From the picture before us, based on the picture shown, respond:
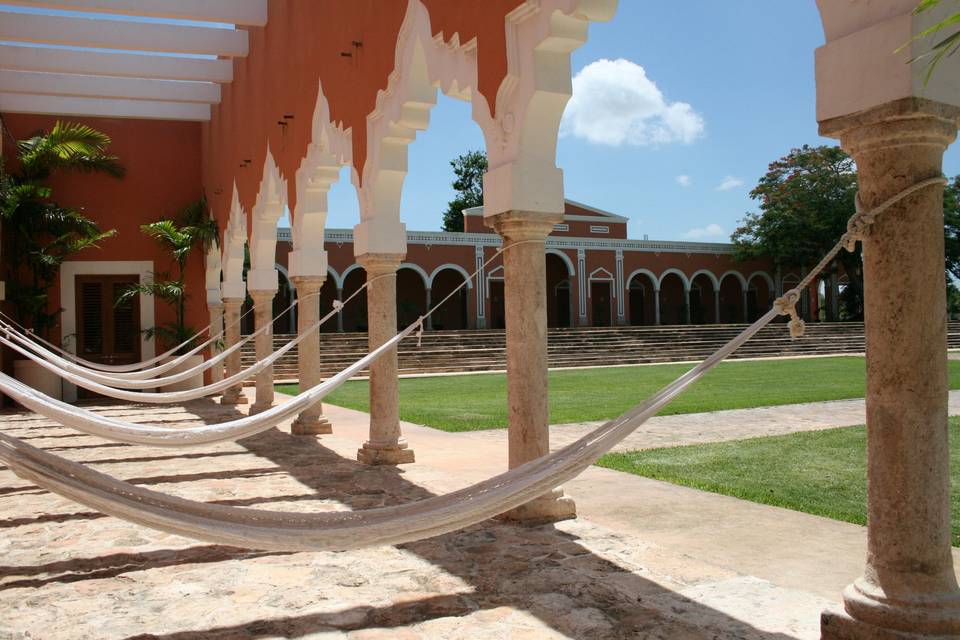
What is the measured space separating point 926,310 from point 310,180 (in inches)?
274

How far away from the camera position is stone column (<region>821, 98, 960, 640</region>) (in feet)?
8.10

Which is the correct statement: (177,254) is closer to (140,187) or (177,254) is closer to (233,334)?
(140,187)

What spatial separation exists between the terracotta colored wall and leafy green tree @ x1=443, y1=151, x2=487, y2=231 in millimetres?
28718

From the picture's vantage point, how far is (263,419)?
462 centimetres

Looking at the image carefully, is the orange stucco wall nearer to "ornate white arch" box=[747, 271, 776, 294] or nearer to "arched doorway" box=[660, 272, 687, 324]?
"arched doorway" box=[660, 272, 687, 324]

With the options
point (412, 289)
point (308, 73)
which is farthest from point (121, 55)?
point (412, 289)

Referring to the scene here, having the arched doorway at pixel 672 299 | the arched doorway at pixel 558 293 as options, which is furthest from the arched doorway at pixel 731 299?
the arched doorway at pixel 558 293

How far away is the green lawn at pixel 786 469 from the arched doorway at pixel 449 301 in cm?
2194

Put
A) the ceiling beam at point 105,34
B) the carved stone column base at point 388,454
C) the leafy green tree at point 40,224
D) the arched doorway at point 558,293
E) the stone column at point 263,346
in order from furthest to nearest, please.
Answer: the arched doorway at point 558,293 < the leafy green tree at point 40,224 < the ceiling beam at point 105,34 < the stone column at point 263,346 < the carved stone column base at point 388,454

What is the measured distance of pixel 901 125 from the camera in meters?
2.50

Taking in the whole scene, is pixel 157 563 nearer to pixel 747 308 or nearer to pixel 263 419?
pixel 263 419

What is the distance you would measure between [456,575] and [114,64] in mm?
10897

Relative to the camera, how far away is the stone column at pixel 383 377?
21.9 ft

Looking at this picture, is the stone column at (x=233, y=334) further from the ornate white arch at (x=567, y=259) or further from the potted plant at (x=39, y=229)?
the ornate white arch at (x=567, y=259)
